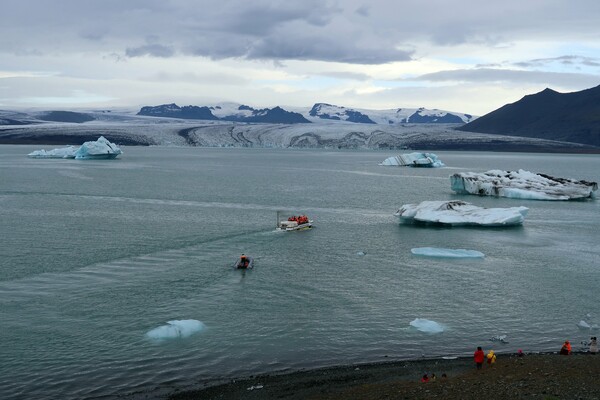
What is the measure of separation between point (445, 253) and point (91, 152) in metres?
95.0

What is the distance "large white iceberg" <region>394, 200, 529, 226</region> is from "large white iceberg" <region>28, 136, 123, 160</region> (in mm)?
83364

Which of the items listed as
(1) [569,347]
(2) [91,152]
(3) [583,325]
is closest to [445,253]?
(3) [583,325]

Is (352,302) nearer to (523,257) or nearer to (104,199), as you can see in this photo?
(523,257)

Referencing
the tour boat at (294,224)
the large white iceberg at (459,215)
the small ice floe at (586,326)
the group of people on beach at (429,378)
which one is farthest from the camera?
the large white iceberg at (459,215)

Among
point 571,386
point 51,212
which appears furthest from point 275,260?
point 51,212

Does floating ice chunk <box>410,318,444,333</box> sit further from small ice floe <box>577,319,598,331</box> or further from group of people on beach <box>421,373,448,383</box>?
small ice floe <box>577,319,598,331</box>

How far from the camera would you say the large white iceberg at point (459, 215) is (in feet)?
144

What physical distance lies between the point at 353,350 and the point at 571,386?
7094 mm

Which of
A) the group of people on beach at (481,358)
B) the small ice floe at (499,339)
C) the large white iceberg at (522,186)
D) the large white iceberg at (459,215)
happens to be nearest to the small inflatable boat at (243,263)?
the small ice floe at (499,339)

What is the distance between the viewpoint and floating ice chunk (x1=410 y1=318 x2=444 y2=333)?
22.8 meters

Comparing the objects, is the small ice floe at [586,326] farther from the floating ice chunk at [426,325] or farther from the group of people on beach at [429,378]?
the group of people on beach at [429,378]

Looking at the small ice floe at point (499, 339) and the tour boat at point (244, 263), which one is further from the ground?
the tour boat at point (244, 263)

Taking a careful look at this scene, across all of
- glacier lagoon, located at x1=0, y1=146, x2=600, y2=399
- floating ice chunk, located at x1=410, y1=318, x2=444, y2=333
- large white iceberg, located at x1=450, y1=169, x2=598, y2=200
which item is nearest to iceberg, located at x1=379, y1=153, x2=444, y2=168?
large white iceberg, located at x1=450, y1=169, x2=598, y2=200

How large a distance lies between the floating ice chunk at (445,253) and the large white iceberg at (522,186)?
98.9 ft
